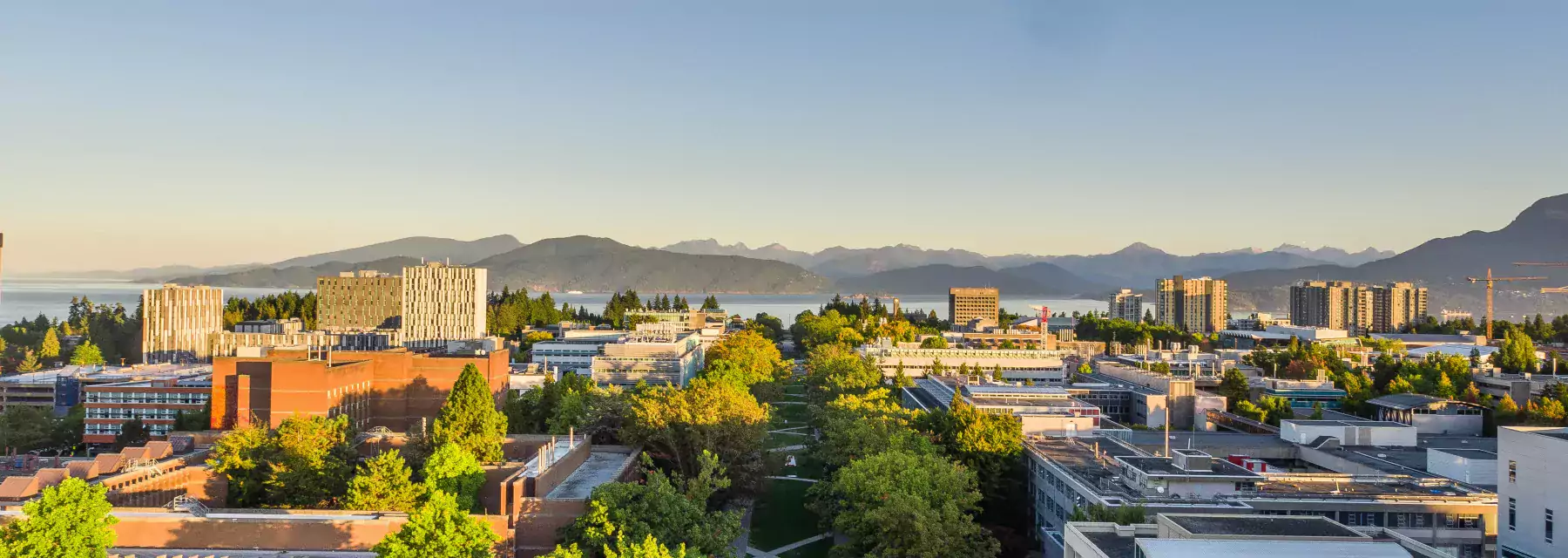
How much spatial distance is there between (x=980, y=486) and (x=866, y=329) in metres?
83.9

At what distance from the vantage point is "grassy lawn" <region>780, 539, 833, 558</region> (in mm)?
32000

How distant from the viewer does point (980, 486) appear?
112 ft

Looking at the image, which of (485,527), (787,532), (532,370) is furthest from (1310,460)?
(532,370)

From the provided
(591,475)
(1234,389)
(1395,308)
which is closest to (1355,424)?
(1234,389)

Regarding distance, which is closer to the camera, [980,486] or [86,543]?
[86,543]

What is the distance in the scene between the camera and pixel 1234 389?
61.0 metres

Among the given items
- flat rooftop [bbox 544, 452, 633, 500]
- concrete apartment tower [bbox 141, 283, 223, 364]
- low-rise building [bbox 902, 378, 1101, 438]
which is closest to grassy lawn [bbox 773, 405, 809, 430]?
low-rise building [bbox 902, 378, 1101, 438]

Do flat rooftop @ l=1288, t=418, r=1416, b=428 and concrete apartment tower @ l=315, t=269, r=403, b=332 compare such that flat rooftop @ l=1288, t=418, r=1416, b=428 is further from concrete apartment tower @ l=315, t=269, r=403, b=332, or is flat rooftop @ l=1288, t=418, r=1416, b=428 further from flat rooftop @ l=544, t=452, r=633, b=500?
concrete apartment tower @ l=315, t=269, r=403, b=332

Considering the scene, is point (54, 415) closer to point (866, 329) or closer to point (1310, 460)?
point (1310, 460)

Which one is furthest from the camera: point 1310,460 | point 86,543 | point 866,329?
point 866,329

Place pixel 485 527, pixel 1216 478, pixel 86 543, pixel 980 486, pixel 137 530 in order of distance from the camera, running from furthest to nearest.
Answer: pixel 980 486 → pixel 1216 478 → pixel 137 530 → pixel 485 527 → pixel 86 543

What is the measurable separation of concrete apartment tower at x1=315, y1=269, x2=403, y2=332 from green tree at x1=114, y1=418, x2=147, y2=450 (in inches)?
3311

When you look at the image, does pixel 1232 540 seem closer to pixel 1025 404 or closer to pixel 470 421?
pixel 470 421

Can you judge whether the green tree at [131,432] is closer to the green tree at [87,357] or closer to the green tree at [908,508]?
the green tree at [87,357]
